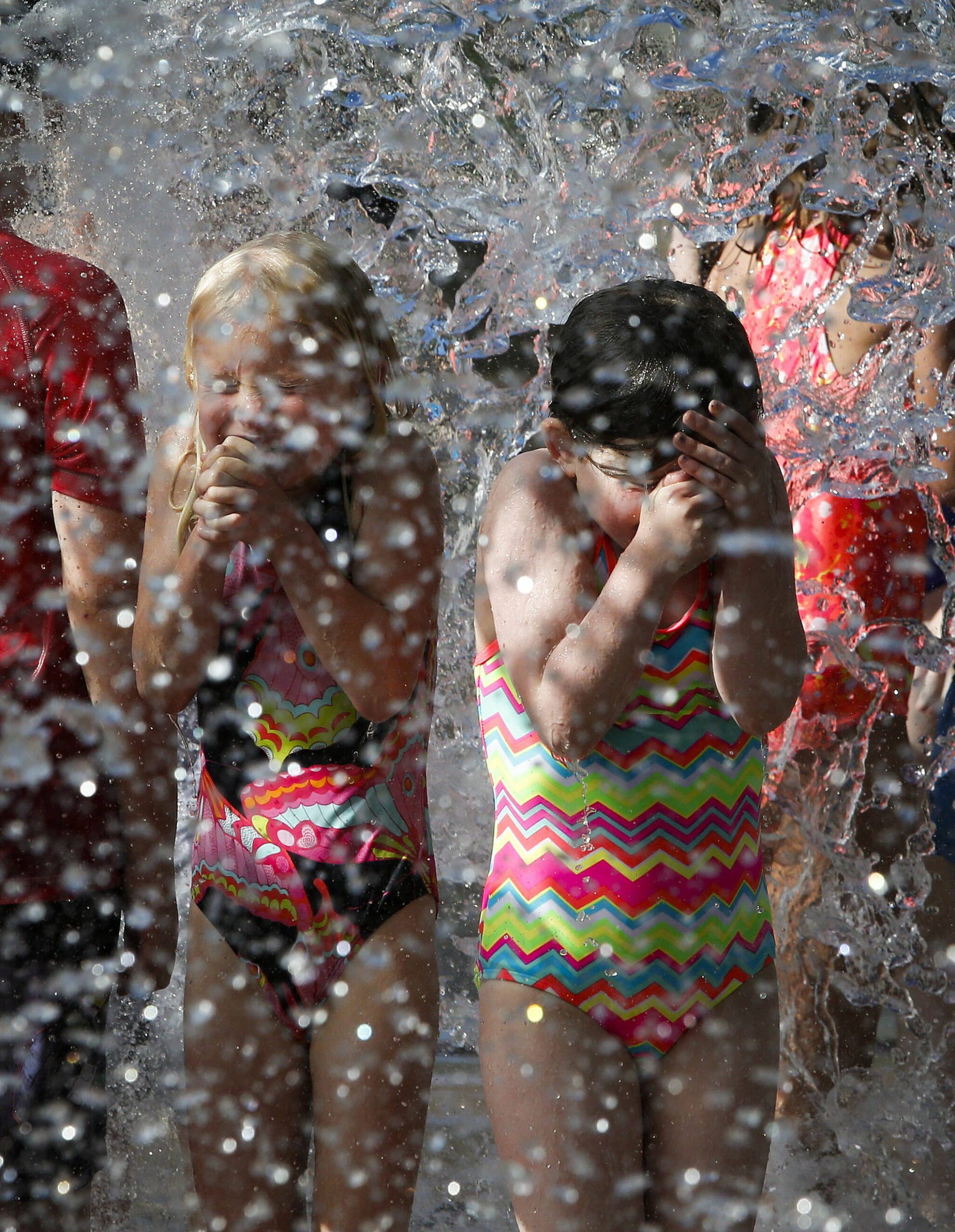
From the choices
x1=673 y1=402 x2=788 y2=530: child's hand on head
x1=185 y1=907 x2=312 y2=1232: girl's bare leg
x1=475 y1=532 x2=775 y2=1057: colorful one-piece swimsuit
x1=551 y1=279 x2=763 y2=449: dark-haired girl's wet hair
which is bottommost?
x1=185 y1=907 x2=312 y2=1232: girl's bare leg

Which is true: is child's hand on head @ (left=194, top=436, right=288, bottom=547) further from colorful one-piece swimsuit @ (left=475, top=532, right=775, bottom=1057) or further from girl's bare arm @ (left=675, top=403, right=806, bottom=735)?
girl's bare arm @ (left=675, top=403, right=806, bottom=735)

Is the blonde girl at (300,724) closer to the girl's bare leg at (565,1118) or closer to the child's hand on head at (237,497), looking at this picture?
the child's hand on head at (237,497)

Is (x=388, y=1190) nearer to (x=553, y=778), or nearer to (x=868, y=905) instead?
(x=553, y=778)

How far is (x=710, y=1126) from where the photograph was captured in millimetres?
1685

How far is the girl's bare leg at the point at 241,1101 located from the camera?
183 centimetres

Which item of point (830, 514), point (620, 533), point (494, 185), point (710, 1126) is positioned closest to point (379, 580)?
point (620, 533)

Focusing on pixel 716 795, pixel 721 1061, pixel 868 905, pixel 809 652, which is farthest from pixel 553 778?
pixel 868 905

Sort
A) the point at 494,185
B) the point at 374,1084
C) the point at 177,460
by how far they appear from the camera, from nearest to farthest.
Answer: the point at 374,1084 → the point at 177,460 → the point at 494,185

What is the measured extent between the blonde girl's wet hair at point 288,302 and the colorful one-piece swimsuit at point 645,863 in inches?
18.5

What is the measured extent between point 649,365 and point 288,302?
53cm

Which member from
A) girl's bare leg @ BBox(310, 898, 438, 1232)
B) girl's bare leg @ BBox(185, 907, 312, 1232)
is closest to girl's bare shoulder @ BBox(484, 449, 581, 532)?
girl's bare leg @ BBox(310, 898, 438, 1232)

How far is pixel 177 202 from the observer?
3498 millimetres

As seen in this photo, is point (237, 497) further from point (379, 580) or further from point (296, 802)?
point (296, 802)

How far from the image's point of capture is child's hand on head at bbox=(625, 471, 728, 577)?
1.70 m
